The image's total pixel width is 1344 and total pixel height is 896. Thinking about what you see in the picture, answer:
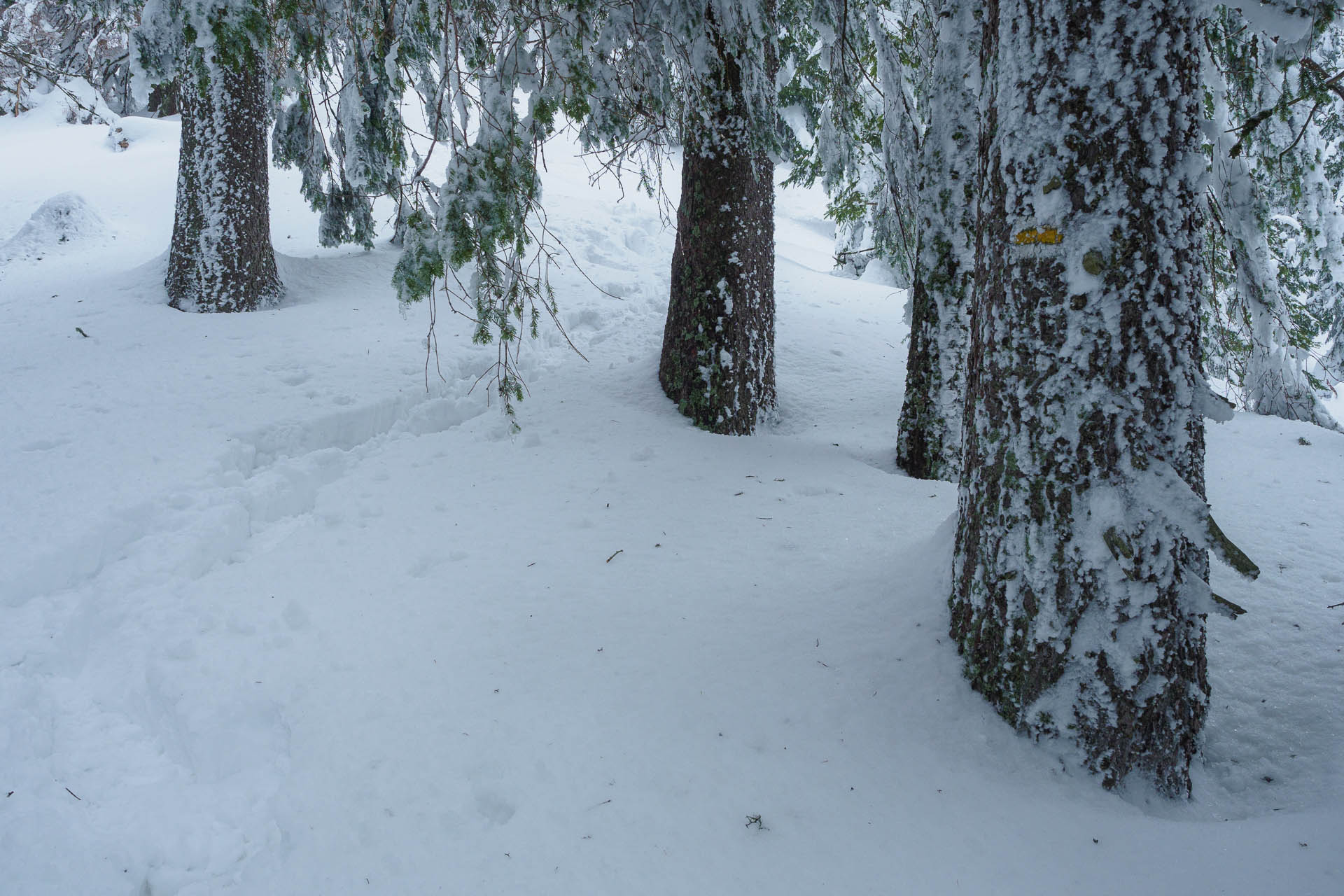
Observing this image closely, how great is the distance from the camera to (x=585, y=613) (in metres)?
3.41

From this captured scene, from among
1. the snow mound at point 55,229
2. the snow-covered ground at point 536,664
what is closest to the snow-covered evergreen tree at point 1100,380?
the snow-covered ground at point 536,664

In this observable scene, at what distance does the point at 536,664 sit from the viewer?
10.2 feet

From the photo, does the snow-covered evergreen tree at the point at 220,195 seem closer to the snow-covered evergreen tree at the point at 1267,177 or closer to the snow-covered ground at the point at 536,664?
the snow-covered ground at the point at 536,664

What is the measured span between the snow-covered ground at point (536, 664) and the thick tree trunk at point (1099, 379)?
31cm

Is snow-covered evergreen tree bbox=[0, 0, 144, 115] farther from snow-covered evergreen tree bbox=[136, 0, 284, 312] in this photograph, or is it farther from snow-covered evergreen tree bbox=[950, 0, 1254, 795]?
snow-covered evergreen tree bbox=[950, 0, 1254, 795]

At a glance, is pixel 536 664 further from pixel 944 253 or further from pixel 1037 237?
pixel 944 253

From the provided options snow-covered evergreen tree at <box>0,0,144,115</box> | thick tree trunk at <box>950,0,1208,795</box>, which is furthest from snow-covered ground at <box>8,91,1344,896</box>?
snow-covered evergreen tree at <box>0,0,144,115</box>

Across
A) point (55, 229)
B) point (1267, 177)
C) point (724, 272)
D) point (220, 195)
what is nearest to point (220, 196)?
point (220, 195)

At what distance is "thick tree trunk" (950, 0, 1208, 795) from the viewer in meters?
2.28

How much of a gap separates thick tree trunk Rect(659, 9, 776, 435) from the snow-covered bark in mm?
1140

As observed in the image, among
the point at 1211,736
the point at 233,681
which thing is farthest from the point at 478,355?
the point at 1211,736

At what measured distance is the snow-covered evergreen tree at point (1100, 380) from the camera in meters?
2.28

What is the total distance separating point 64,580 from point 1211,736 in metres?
4.92

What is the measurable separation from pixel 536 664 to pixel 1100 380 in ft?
7.77
